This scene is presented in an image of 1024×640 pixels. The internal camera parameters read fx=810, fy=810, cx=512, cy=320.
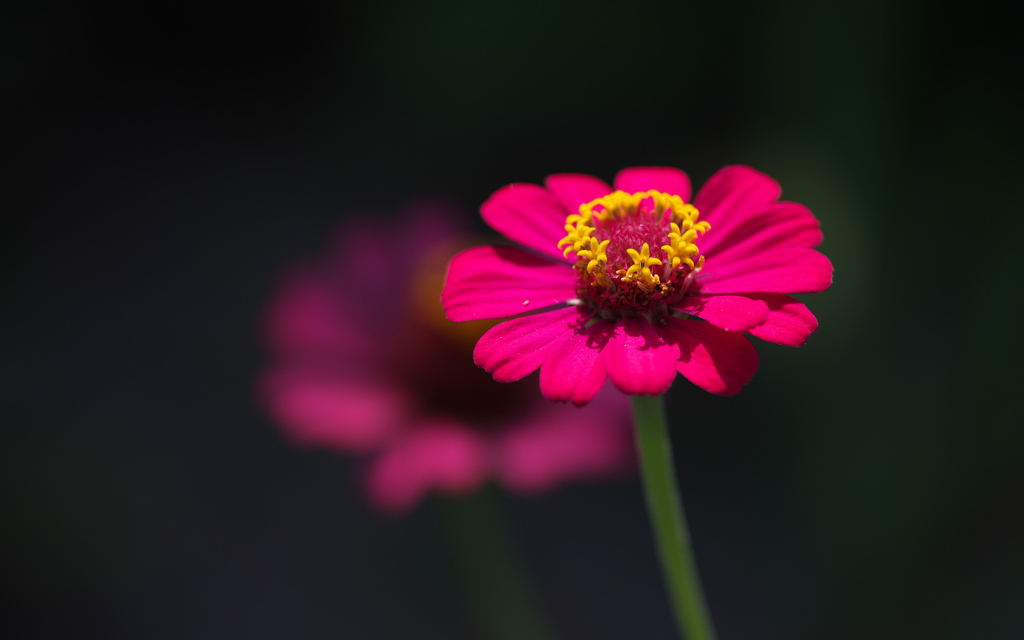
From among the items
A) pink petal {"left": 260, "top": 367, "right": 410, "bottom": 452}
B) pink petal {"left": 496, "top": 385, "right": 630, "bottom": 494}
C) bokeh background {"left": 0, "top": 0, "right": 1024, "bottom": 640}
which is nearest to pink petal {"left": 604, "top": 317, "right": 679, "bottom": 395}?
pink petal {"left": 496, "top": 385, "right": 630, "bottom": 494}

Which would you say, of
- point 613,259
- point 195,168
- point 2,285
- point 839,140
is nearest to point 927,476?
point 839,140

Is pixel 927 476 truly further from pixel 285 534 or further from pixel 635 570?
pixel 285 534

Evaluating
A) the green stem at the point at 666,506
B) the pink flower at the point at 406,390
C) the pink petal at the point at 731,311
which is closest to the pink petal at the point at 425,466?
the pink flower at the point at 406,390

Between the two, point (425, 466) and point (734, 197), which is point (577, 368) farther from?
point (425, 466)

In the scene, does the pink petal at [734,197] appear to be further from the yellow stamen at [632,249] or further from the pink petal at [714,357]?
the pink petal at [714,357]

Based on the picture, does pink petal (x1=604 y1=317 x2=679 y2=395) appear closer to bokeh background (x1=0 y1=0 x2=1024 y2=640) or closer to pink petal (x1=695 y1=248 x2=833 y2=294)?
pink petal (x1=695 y1=248 x2=833 y2=294)

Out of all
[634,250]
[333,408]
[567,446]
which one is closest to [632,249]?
[634,250]
